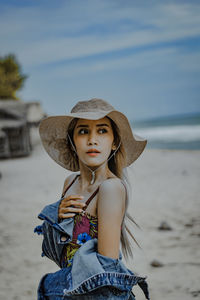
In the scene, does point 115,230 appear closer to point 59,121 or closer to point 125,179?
point 125,179

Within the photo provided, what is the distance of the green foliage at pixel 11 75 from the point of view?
38.3 meters

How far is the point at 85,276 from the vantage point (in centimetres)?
145

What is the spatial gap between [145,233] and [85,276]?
14.6ft

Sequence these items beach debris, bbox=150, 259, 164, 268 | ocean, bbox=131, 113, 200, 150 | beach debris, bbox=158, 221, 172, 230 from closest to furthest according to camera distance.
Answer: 1. beach debris, bbox=150, 259, 164, 268
2. beach debris, bbox=158, 221, 172, 230
3. ocean, bbox=131, 113, 200, 150

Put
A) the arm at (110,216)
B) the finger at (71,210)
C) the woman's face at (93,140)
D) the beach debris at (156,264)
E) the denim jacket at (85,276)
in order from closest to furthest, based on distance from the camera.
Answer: the denim jacket at (85,276) → the arm at (110,216) → the finger at (71,210) → the woman's face at (93,140) → the beach debris at (156,264)

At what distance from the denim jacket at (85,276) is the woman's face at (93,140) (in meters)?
0.34

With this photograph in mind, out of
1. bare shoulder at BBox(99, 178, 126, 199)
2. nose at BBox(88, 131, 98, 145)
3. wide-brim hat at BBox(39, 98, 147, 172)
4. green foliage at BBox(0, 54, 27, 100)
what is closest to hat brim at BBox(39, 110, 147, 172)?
wide-brim hat at BBox(39, 98, 147, 172)

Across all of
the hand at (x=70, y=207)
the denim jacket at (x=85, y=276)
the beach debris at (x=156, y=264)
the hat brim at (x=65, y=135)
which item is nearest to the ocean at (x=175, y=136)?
the beach debris at (x=156, y=264)

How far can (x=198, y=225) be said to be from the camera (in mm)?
6129

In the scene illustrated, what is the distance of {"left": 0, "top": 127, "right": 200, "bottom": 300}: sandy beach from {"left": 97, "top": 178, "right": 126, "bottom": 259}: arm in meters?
2.34

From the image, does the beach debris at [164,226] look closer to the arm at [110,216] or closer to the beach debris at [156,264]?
the beach debris at [156,264]

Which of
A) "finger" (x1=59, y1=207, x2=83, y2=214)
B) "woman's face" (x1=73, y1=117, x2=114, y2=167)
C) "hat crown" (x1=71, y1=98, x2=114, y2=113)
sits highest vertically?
"hat crown" (x1=71, y1=98, x2=114, y2=113)

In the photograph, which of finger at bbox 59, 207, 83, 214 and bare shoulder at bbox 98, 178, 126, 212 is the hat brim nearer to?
bare shoulder at bbox 98, 178, 126, 212

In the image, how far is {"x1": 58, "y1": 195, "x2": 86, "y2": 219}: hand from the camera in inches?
65.5
